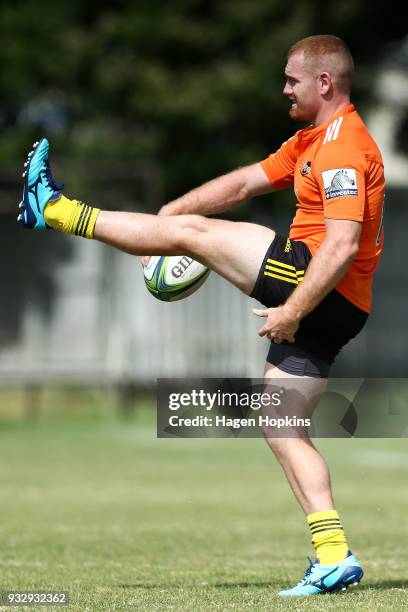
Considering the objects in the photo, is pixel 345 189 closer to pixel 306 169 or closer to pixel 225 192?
pixel 306 169

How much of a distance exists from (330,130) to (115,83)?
18966mm

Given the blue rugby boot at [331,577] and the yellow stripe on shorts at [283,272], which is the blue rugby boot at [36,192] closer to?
the yellow stripe on shorts at [283,272]

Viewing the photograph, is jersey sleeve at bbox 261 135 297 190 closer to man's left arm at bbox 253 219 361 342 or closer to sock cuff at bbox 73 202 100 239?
man's left arm at bbox 253 219 361 342

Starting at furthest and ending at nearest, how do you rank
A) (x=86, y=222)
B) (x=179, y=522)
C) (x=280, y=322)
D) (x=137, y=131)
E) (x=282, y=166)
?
(x=137, y=131) → (x=179, y=522) → (x=282, y=166) → (x=86, y=222) → (x=280, y=322)

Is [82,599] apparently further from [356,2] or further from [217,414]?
[356,2]

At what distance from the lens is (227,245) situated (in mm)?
5805

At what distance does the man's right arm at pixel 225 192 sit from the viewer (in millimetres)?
6551

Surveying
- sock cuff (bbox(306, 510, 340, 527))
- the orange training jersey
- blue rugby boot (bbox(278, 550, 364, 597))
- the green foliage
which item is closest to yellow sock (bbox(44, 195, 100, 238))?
the orange training jersey

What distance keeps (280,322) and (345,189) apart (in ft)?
2.13

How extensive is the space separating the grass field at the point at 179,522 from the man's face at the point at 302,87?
224 centimetres

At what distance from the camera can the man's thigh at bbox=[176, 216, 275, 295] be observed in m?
5.80

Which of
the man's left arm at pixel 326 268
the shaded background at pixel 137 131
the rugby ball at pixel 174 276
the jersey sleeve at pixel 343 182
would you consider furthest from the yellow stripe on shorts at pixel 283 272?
the shaded background at pixel 137 131

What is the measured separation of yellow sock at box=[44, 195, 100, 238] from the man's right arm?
0.77 meters

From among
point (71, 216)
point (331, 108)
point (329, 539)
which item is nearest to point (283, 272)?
point (331, 108)
